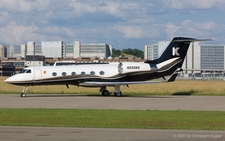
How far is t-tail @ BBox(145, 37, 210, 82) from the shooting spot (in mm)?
45375

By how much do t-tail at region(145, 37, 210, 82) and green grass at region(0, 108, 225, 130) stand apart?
18657 mm

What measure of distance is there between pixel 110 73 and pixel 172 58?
6056mm

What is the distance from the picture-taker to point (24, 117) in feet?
79.5

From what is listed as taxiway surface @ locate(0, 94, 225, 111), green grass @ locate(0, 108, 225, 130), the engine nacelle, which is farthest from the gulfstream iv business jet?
green grass @ locate(0, 108, 225, 130)

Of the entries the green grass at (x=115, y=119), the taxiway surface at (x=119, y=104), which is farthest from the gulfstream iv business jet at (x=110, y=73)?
the green grass at (x=115, y=119)

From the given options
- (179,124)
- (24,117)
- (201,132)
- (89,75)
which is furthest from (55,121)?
(89,75)

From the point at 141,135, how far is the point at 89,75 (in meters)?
26.9

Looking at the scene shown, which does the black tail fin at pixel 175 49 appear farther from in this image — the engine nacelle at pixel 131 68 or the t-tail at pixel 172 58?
the engine nacelle at pixel 131 68

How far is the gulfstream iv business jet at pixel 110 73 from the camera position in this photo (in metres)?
42.9

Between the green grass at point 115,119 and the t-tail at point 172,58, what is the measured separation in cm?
1866

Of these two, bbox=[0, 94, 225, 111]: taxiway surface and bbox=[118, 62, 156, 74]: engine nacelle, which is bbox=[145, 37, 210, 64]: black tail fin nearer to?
bbox=[118, 62, 156, 74]: engine nacelle

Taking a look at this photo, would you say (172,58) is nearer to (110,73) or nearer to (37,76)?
(110,73)

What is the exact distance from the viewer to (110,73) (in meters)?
44.6

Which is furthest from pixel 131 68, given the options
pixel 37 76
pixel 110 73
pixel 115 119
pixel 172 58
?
pixel 115 119
